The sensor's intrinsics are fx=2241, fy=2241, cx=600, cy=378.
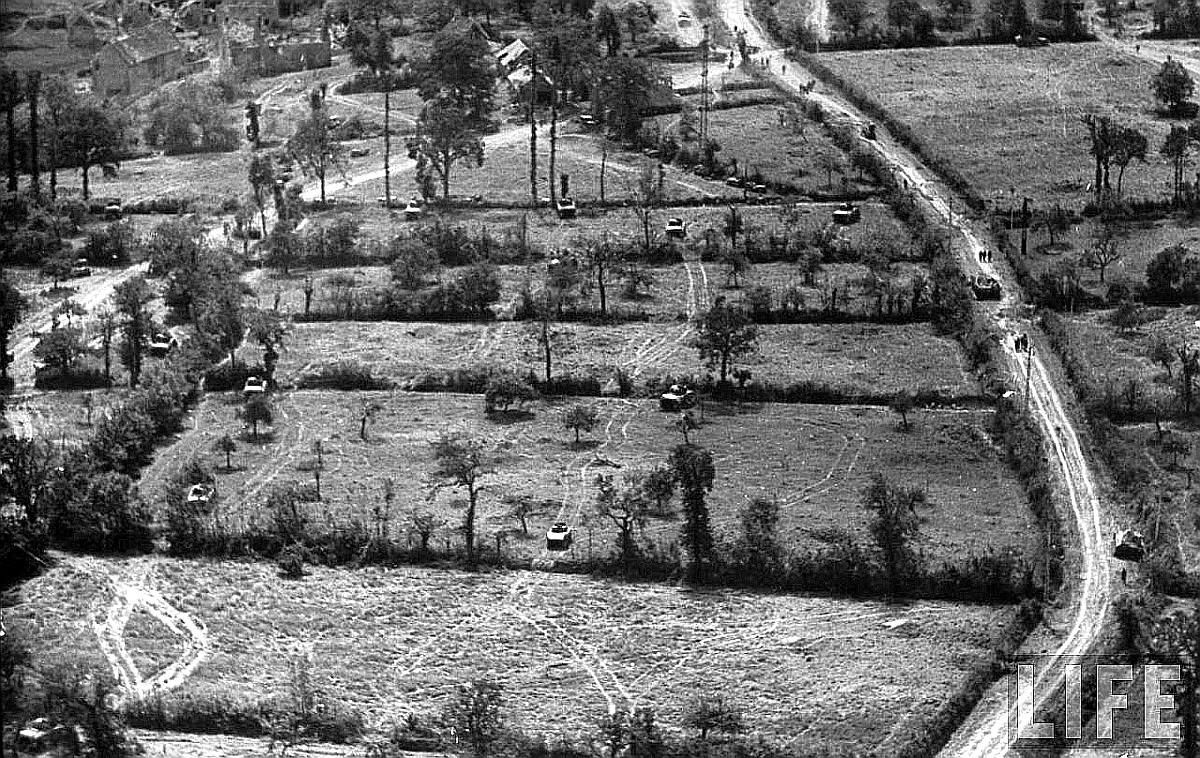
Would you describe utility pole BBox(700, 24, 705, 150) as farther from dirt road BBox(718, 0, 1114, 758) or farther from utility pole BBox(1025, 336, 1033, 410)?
utility pole BBox(1025, 336, 1033, 410)

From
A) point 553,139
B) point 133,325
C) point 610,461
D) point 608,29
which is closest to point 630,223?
point 553,139

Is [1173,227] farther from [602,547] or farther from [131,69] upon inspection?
[131,69]

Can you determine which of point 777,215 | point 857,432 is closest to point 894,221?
point 777,215

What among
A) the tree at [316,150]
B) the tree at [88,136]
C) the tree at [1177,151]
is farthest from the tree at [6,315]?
the tree at [1177,151]

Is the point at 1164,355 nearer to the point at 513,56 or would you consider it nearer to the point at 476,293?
the point at 476,293

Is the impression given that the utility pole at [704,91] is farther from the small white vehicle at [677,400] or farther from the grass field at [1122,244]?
the small white vehicle at [677,400]

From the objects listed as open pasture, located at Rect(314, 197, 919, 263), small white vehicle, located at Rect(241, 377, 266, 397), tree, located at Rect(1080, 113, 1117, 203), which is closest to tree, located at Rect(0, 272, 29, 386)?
small white vehicle, located at Rect(241, 377, 266, 397)
